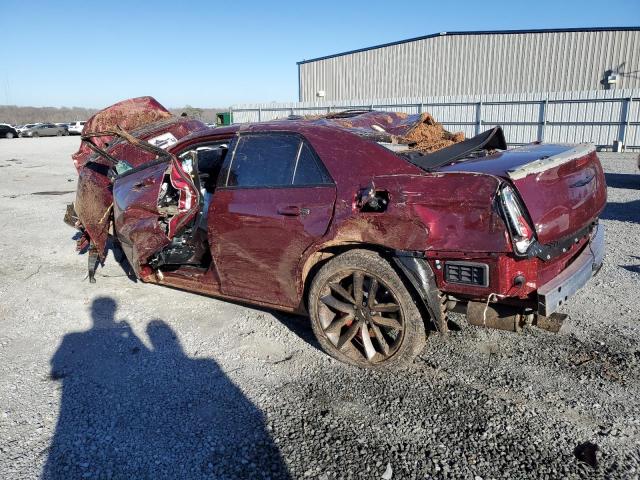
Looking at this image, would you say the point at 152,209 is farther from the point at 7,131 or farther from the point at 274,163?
the point at 7,131

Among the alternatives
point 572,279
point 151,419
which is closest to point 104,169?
point 151,419

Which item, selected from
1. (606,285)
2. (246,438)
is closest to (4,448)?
(246,438)

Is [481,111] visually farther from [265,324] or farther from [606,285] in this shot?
[265,324]

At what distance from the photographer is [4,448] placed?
8.94ft

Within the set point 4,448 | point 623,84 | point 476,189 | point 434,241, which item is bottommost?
point 4,448

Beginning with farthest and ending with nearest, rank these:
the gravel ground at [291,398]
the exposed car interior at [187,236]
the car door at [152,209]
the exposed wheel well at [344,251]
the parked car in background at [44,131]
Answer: the parked car in background at [44,131] → the exposed car interior at [187,236] → the car door at [152,209] → the exposed wheel well at [344,251] → the gravel ground at [291,398]

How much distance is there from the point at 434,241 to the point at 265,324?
1912mm

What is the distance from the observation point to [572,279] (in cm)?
302

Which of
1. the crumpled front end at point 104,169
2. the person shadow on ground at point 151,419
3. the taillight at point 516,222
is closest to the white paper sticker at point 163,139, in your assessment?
the crumpled front end at point 104,169

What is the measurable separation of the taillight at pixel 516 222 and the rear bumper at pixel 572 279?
31cm

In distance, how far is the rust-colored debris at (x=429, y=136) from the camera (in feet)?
15.9

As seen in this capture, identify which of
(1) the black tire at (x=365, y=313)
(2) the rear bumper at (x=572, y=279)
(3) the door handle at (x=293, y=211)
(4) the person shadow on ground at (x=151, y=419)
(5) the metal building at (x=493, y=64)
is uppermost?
(5) the metal building at (x=493, y=64)

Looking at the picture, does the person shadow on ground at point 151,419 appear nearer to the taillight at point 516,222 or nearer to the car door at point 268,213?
the car door at point 268,213

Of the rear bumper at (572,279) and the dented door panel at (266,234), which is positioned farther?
the dented door panel at (266,234)
